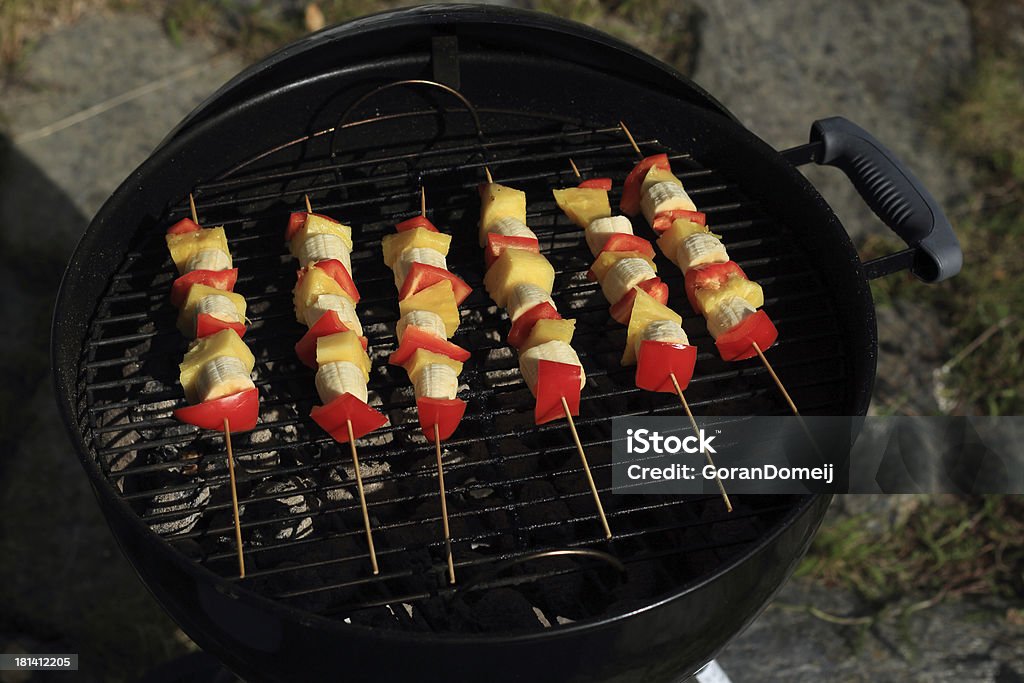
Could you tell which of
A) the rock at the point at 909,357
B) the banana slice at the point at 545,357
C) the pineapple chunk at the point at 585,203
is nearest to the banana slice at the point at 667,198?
the pineapple chunk at the point at 585,203

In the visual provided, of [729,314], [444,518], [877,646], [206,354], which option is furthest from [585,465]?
[877,646]

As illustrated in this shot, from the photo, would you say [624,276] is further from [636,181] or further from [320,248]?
[320,248]

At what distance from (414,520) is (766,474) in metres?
0.74

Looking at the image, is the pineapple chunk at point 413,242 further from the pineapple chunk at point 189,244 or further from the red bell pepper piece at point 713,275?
the red bell pepper piece at point 713,275

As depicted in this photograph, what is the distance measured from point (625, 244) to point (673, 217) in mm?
144

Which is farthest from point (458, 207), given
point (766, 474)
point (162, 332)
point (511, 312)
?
point (766, 474)

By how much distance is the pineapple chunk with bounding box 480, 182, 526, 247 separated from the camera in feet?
8.23

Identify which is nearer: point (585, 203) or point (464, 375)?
point (464, 375)

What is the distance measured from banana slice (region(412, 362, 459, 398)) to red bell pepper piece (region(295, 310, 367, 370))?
199 mm

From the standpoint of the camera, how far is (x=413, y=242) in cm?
247

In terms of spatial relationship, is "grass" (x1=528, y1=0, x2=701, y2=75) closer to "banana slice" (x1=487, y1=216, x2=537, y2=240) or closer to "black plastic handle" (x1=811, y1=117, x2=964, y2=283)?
"black plastic handle" (x1=811, y1=117, x2=964, y2=283)

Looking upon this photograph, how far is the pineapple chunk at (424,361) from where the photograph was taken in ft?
7.49

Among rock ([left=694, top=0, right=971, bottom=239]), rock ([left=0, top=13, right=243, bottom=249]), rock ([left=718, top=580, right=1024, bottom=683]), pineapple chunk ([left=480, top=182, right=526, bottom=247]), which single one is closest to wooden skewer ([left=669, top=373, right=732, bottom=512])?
pineapple chunk ([left=480, top=182, right=526, bottom=247])

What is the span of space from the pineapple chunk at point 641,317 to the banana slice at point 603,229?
0.69 feet
